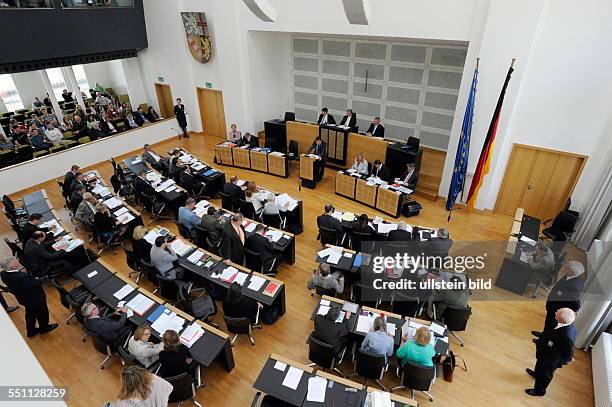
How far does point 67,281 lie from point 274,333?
4.65 m

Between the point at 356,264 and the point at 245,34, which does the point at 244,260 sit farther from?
the point at 245,34

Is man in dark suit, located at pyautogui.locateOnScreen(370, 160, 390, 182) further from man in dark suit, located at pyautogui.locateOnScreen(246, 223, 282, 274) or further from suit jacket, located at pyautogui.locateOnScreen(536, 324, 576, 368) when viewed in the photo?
suit jacket, located at pyautogui.locateOnScreen(536, 324, 576, 368)

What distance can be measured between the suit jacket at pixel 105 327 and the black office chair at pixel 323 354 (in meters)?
2.78

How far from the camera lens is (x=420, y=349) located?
454 centimetres

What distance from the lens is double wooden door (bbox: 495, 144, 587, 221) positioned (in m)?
8.31

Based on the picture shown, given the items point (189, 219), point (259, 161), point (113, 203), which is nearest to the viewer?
point (189, 219)

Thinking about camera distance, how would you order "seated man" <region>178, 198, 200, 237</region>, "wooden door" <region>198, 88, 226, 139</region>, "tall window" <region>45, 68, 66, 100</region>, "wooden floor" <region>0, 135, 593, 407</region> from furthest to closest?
"tall window" <region>45, 68, 66, 100</region>
"wooden door" <region>198, 88, 226, 139</region>
"seated man" <region>178, 198, 200, 237</region>
"wooden floor" <region>0, 135, 593, 407</region>

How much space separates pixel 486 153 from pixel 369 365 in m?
5.84

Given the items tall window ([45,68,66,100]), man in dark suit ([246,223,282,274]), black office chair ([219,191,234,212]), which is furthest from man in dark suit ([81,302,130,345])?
tall window ([45,68,66,100])

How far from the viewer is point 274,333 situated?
20.0 ft

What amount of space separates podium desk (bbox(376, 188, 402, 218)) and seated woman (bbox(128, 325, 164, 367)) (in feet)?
20.8

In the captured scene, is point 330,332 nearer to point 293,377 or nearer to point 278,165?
point 293,377

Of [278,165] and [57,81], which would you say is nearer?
[278,165]

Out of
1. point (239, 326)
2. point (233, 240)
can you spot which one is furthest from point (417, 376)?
point (233, 240)
